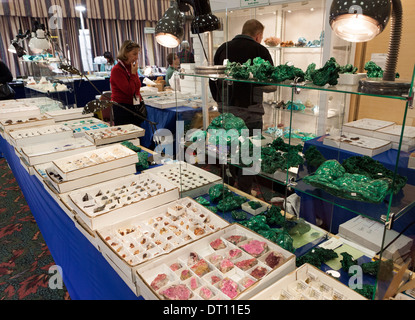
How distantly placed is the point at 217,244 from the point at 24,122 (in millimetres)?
3035

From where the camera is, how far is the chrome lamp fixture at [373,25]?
888 mm

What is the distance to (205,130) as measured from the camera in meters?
2.00

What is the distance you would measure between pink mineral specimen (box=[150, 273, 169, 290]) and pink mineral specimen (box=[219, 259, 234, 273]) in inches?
9.3

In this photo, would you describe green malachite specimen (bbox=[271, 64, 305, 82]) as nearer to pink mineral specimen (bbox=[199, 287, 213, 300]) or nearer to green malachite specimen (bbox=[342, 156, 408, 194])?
green malachite specimen (bbox=[342, 156, 408, 194])

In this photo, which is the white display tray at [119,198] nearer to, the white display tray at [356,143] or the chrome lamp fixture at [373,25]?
the white display tray at [356,143]

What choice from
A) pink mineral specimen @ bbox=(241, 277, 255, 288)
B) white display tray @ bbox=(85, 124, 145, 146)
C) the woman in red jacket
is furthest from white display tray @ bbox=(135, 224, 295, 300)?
the woman in red jacket

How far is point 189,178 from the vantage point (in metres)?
2.33

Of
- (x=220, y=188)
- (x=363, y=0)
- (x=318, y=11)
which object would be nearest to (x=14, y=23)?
(x=318, y=11)

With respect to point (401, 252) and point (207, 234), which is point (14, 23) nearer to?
point (207, 234)

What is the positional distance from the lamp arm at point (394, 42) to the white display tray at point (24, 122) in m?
3.59

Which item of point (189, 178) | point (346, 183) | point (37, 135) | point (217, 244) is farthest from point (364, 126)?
point (37, 135)

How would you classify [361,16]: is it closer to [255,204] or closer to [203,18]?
[203,18]

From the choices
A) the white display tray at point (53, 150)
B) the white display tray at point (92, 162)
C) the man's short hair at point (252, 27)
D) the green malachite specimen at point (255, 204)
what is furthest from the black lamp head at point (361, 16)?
the white display tray at point (53, 150)

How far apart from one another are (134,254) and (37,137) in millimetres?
2114
